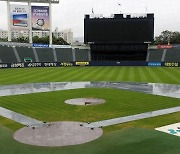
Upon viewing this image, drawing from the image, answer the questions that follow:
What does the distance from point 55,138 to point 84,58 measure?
2834 inches

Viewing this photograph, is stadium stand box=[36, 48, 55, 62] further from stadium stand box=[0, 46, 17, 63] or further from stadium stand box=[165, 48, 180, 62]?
stadium stand box=[165, 48, 180, 62]

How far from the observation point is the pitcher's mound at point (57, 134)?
46.4 ft

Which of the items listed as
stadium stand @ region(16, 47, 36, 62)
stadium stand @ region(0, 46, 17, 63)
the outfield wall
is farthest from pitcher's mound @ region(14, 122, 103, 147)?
stadium stand @ region(16, 47, 36, 62)

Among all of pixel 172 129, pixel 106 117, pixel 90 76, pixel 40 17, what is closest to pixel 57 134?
pixel 106 117

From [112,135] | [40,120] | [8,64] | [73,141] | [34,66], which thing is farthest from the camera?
[34,66]

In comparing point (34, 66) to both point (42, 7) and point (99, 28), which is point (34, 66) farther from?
point (99, 28)

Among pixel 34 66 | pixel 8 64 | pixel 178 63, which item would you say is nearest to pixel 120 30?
pixel 178 63

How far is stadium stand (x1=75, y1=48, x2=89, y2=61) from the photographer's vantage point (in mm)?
85938

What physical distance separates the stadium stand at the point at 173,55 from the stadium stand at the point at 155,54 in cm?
202

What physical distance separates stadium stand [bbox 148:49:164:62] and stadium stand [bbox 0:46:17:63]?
129 feet

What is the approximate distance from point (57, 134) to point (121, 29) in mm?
66316

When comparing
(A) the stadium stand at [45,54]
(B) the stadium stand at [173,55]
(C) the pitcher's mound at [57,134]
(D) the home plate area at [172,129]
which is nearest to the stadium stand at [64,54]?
(A) the stadium stand at [45,54]

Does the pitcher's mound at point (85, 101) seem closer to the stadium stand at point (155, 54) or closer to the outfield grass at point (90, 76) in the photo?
the outfield grass at point (90, 76)

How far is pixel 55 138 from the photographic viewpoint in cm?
1473
